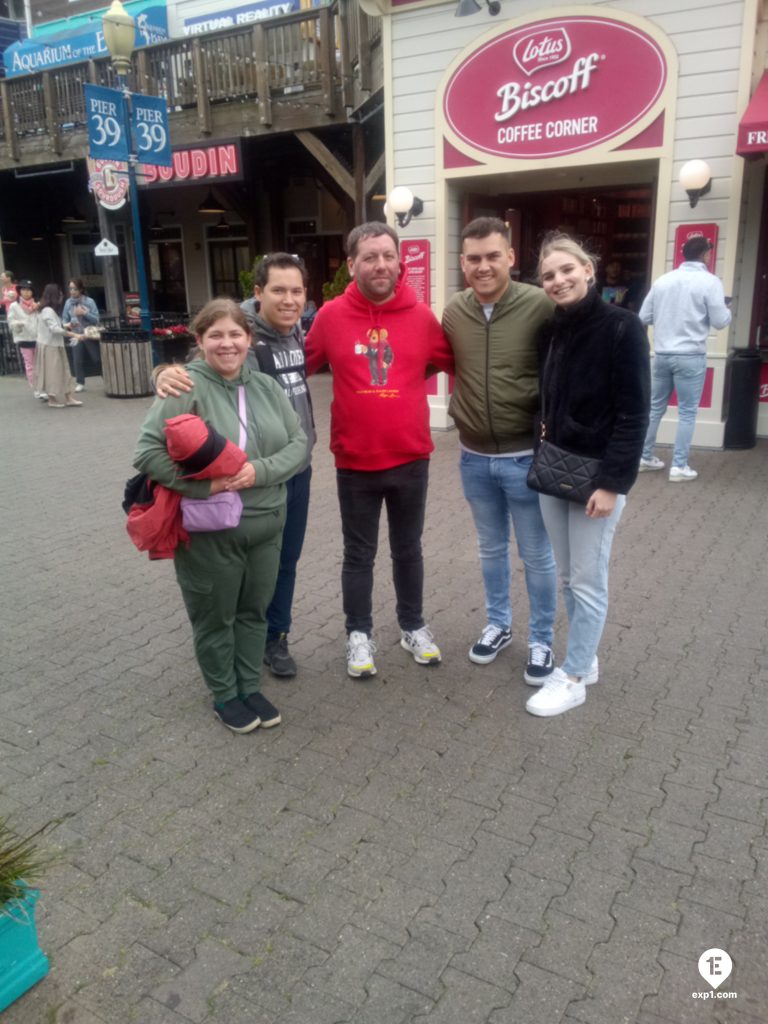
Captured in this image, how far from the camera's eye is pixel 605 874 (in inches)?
97.0

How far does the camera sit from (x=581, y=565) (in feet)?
10.4

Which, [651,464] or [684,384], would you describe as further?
[651,464]

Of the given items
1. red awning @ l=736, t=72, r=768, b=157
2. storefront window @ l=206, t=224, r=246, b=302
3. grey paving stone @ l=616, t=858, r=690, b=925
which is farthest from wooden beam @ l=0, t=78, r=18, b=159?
grey paving stone @ l=616, t=858, r=690, b=925

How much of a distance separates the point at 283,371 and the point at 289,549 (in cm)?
80

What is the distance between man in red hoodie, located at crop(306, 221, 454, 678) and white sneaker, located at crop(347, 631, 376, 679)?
0.02 m

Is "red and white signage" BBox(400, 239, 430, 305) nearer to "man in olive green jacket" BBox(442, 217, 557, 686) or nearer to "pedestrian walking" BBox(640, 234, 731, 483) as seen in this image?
"pedestrian walking" BBox(640, 234, 731, 483)

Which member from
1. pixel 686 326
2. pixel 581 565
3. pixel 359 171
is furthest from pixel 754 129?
pixel 359 171

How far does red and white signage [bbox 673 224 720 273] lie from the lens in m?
7.27

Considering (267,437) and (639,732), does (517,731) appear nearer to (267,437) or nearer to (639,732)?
(639,732)

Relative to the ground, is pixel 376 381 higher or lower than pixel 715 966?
higher

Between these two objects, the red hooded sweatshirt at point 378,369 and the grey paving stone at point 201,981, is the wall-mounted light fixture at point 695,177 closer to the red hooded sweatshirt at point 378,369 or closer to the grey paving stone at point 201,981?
the red hooded sweatshirt at point 378,369

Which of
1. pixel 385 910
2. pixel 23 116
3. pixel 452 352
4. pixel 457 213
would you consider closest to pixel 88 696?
pixel 385 910

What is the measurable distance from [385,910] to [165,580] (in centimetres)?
303

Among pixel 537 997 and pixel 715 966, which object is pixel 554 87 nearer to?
pixel 715 966
